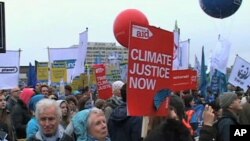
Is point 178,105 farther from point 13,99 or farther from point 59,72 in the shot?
point 59,72

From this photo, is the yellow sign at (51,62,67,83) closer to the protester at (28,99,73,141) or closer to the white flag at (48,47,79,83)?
the white flag at (48,47,79,83)

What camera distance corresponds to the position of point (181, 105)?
17.2 feet

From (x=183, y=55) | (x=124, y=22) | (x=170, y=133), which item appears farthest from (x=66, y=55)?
(x=170, y=133)

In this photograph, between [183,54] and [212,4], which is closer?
[212,4]

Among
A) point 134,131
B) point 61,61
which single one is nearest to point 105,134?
point 134,131

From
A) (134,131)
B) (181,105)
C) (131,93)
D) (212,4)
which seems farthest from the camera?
(212,4)

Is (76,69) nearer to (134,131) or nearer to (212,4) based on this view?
(212,4)

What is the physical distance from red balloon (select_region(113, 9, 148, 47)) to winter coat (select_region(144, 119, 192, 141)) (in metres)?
3.76

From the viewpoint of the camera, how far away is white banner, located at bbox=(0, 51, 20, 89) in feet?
36.2

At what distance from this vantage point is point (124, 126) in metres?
5.93

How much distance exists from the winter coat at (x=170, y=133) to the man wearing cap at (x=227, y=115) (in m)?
1.88

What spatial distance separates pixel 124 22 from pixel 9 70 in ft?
14.5

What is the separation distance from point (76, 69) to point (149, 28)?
1018cm

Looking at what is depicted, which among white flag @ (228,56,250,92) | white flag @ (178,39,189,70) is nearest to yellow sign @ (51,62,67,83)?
white flag @ (178,39,189,70)
